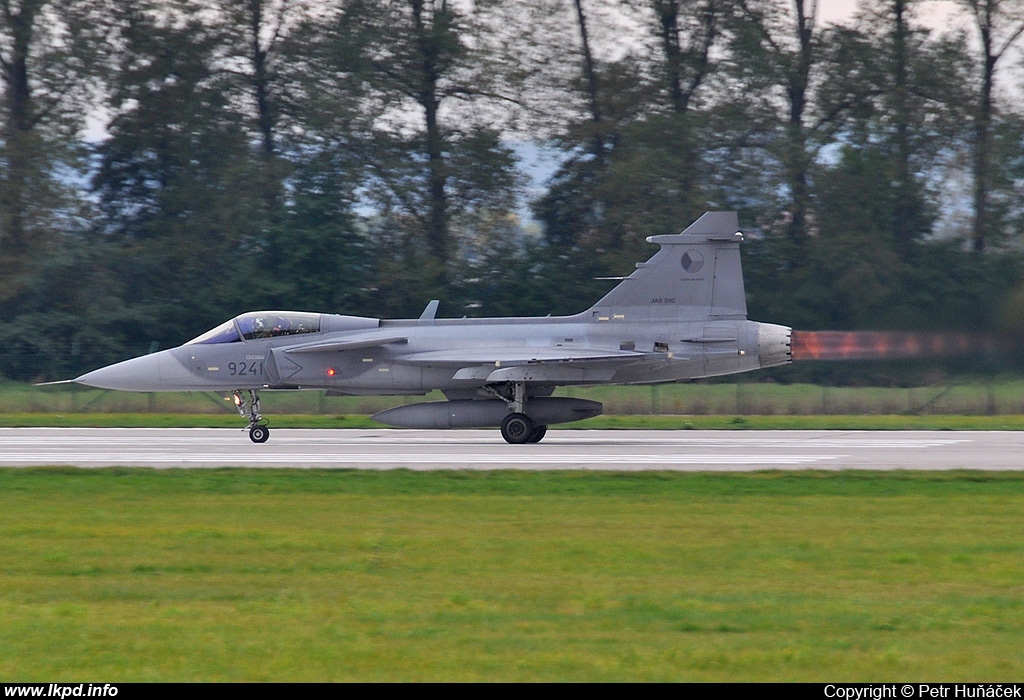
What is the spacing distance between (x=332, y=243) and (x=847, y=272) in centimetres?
1824

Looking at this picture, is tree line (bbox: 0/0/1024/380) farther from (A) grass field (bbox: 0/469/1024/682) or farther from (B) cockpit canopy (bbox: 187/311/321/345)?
(A) grass field (bbox: 0/469/1024/682)

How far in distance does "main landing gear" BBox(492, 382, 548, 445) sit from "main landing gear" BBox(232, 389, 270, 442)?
15.1 ft

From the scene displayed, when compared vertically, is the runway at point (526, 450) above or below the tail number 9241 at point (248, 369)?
below

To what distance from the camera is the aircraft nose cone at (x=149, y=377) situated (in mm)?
24336

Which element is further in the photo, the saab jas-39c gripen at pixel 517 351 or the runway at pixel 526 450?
the saab jas-39c gripen at pixel 517 351

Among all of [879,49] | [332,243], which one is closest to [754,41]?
[879,49]

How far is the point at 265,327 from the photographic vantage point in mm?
24219

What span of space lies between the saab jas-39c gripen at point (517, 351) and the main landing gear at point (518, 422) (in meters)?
0.03

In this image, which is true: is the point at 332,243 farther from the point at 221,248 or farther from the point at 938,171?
the point at 938,171

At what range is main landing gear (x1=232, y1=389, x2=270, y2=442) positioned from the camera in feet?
75.7

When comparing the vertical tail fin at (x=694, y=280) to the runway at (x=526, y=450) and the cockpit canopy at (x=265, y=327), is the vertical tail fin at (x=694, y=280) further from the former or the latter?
the cockpit canopy at (x=265, y=327)

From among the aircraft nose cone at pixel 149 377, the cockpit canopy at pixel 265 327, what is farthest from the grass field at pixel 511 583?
the aircraft nose cone at pixel 149 377

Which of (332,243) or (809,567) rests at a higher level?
(332,243)

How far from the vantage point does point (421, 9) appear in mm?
48656
